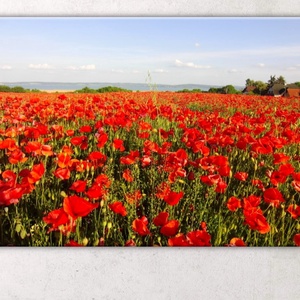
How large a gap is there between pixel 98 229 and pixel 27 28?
4.28ft

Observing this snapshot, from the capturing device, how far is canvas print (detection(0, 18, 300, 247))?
231 centimetres

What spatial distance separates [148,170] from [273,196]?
72 cm

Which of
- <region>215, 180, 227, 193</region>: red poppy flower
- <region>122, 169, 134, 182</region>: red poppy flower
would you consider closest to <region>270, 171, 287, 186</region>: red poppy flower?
<region>215, 180, 227, 193</region>: red poppy flower

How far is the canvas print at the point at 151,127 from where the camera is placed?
2.31 m

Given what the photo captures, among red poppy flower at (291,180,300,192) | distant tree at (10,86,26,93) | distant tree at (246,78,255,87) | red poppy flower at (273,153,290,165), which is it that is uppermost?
distant tree at (246,78,255,87)

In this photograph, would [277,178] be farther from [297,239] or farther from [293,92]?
[293,92]

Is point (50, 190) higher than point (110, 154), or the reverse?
point (110, 154)

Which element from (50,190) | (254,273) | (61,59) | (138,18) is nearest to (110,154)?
(50,190)

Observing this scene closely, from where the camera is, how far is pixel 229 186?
2492mm

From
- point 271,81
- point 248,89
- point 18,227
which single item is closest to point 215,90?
point 248,89

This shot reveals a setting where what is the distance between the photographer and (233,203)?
2264 mm

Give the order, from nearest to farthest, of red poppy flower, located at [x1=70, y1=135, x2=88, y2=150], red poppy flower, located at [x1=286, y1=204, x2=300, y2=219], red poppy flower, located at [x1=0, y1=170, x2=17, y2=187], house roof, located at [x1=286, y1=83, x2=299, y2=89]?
red poppy flower, located at [x1=0, y1=170, x2=17, y2=187] → red poppy flower, located at [x1=286, y1=204, x2=300, y2=219] → red poppy flower, located at [x1=70, y1=135, x2=88, y2=150] → house roof, located at [x1=286, y1=83, x2=299, y2=89]

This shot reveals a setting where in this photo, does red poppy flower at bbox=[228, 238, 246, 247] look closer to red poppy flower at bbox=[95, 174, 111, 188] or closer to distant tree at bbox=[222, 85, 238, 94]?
red poppy flower at bbox=[95, 174, 111, 188]

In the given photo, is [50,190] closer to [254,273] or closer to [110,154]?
[110,154]
